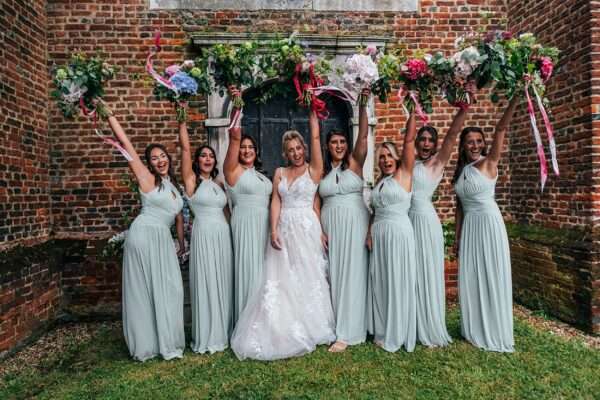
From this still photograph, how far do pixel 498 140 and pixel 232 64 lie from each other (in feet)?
8.69

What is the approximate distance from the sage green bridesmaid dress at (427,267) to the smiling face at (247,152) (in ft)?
5.56

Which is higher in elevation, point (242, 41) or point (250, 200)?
point (242, 41)

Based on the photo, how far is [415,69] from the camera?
13.6 feet

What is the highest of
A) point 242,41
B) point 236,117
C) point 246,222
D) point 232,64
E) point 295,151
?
point 242,41

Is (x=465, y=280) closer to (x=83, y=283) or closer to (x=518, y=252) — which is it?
(x=518, y=252)

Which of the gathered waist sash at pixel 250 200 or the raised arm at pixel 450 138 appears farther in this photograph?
the gathered waist sash at pixel 250 200

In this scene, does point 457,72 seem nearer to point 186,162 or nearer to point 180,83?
point 180,83

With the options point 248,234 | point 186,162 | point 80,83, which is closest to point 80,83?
point 80,83

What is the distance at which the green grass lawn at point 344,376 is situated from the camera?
3660 mm

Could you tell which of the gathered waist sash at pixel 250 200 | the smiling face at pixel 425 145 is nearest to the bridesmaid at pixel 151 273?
the gathered waist sash at pixel 250 200

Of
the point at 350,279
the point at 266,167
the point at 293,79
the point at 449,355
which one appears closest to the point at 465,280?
the point at 449,355

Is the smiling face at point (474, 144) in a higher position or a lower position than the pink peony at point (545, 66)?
lower

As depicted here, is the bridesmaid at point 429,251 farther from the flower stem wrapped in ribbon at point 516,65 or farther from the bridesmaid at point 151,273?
the bridesmaid at point 151,273

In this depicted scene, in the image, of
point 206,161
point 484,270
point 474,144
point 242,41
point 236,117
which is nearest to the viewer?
point 236,117
